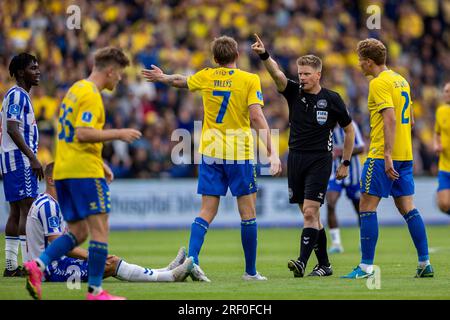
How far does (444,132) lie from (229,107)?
303 inches

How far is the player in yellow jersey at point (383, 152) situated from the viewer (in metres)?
10.7

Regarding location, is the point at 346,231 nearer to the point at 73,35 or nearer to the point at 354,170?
the point at 354,170

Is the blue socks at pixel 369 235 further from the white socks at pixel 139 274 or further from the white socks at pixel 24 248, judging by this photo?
the white socks at pixel 24 248

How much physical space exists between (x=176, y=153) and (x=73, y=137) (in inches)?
576

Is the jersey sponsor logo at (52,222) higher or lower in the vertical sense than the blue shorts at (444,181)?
lower

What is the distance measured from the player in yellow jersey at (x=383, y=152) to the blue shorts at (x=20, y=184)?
13.3 feet

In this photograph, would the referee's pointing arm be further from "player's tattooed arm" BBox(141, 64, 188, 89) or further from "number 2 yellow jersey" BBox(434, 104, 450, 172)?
"number 2 yellow jersey" BBox(434, 104, 450, 172)

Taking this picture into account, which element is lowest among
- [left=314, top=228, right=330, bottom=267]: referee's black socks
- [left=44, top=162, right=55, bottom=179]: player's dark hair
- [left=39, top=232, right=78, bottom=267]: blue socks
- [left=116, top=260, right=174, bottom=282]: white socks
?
[left=116, top=260, right=174, bottom=282]: white socks

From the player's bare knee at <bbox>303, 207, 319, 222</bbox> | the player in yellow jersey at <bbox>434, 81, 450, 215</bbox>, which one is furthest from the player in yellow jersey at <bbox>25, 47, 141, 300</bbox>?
the player in yellow jersey at <bbox>434, 81, 450, 215</bbox>

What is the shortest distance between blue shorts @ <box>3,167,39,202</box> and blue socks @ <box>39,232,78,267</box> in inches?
112

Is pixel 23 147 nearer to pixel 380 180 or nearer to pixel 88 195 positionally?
pixel 88 195

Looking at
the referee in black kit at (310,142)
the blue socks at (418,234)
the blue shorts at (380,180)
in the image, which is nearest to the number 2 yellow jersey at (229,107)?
the referee in black kit at (310,142)

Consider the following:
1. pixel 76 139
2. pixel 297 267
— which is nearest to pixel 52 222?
pixel 76 139

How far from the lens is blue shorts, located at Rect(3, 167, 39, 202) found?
11.5m
